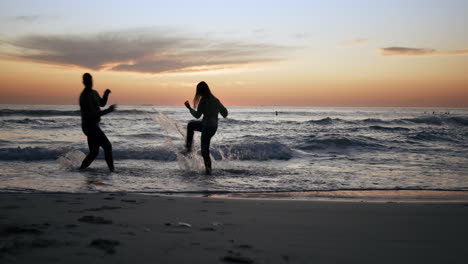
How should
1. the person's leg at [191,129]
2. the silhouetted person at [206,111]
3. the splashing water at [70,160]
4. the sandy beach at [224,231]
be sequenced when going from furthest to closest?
the splashing water at [70,160] < the person's leg at [191,129] < the silhouetted person at [206,111] < the sandy beach at [224,231]

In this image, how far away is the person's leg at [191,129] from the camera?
7730mm

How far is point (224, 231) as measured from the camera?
123 inches

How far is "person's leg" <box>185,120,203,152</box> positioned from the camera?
7.73 metres

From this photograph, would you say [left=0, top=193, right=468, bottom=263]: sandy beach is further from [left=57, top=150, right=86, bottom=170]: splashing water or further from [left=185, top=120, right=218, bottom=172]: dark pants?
[left=57, top=150, right=86, bottom=170]: splashing water

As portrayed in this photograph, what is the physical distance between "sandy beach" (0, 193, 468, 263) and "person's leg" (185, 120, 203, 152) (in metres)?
3.23

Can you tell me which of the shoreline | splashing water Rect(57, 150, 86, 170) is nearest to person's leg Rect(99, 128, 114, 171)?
splashing water Rect(57, 150, 86, 170)

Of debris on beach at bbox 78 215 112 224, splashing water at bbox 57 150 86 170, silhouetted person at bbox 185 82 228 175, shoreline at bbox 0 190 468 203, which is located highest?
silhouetted person at bbox 185 82 228 175

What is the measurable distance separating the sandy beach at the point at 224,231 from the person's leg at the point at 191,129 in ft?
10.6

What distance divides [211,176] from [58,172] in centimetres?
321

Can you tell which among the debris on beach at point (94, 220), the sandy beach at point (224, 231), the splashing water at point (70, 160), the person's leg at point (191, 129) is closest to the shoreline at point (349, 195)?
the sandy beach at point (224, 231)

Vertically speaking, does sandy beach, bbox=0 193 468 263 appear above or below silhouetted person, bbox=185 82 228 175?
below

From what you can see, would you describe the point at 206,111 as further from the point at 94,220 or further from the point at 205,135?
the point at 94,220

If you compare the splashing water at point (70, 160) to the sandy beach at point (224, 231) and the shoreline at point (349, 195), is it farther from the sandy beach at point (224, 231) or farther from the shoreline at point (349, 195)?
the sandy beach at point (224, 231)

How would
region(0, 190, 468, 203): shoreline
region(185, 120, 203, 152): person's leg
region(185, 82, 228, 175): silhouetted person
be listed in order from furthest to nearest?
region(185, 120, 203, 152): person's leg, region(185, 82, 228, 175): silhouetted person, region(0, 190, 468, 203): shoreline
